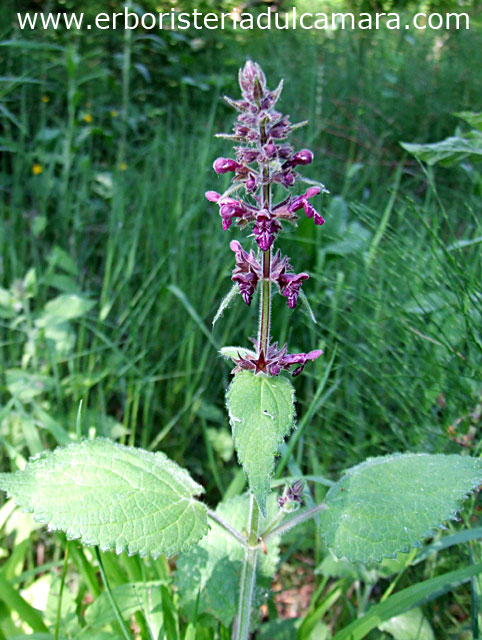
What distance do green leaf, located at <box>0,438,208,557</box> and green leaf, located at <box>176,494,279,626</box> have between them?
0.88 feet

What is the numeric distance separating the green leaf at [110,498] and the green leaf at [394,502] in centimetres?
23

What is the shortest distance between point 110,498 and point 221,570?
0.43 meters

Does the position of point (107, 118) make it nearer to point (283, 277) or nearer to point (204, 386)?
point (204, 386)

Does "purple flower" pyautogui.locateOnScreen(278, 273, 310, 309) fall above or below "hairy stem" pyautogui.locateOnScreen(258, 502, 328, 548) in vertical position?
above

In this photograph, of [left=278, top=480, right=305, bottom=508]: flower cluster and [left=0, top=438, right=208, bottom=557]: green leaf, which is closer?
[left=0, top=438, right=208, bottom=557]: green leaf

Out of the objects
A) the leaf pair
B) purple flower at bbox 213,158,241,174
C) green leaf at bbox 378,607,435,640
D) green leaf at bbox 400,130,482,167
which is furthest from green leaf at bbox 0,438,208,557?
green leaf at bbox 400,130,482,167

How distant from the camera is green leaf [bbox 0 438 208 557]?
891 mm

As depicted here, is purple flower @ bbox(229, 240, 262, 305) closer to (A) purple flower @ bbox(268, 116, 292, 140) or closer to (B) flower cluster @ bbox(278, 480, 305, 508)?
(A) purple flower @ bbox(268, 116, 292, 140)

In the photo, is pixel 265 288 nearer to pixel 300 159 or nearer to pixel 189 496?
pixel 300 159

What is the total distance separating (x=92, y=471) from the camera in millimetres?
958

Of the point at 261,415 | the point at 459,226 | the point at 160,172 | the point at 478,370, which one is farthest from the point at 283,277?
the point at 459,226

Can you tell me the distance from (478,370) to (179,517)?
0.75 m

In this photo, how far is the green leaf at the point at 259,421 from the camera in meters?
0.84

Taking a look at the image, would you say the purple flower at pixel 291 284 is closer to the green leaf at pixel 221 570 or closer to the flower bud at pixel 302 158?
the flower bud at pixel 302 158
